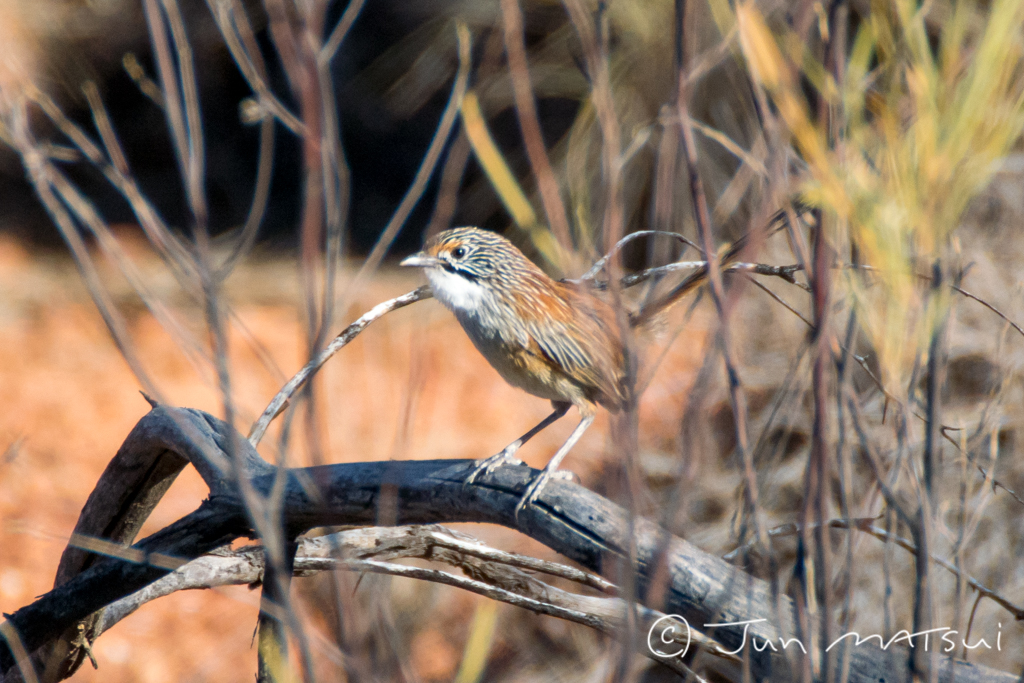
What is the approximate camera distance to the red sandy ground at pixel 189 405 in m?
5.74

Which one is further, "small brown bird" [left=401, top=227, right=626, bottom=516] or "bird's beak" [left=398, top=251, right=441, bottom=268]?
"bird's beak" [left=398, top=251, right=441, bottom=268]

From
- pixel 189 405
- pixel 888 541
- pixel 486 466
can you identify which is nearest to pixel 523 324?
pixel 486 466

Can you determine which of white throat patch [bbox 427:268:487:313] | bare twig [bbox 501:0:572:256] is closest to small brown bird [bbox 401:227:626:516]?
white throat patch [bbox 427:268:487:313]

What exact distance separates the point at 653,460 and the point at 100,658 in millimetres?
4381

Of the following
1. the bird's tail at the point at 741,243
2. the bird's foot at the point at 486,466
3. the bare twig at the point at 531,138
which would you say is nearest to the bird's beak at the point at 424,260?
the bird's foot at the point at 486,466

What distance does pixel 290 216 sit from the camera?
923cm

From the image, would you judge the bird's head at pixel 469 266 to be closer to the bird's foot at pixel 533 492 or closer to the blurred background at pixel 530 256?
the blurred background at pixel 530 256

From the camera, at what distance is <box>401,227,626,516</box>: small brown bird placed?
7.20ft

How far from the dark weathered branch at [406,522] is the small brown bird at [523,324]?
1.17ft

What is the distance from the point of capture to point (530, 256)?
6.08 meters

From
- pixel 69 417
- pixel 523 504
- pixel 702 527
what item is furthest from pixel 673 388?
pixel 69 417

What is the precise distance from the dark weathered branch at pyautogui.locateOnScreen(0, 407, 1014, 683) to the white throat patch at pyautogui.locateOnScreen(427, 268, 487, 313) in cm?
60

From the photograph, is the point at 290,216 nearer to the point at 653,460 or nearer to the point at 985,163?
the point at 653,460
